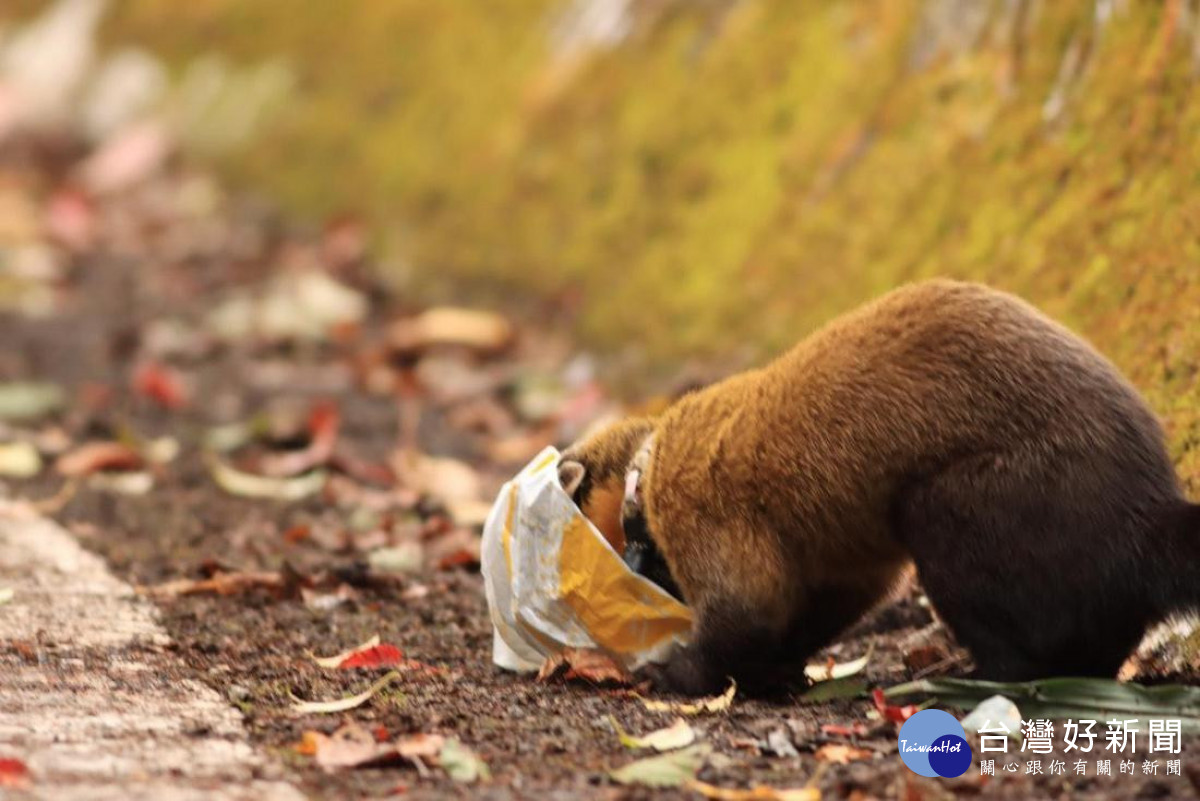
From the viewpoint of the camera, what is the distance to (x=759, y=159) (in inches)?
312

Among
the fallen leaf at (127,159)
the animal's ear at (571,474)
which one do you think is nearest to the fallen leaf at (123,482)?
the animal's ear at (571,474)

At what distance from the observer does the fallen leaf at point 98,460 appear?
675cm

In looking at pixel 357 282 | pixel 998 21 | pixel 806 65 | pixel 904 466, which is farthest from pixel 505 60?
pixel 904 466

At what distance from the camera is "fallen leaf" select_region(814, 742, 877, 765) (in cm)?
346

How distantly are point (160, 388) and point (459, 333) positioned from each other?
62.9 inches

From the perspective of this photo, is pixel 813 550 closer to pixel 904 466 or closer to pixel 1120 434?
pixel 904 466

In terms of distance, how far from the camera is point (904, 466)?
3.98 metres

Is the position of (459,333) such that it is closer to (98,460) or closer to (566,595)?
(98,460)

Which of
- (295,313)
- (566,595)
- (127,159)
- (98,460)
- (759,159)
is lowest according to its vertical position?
(566,595)

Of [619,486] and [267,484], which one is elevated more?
[619,486]

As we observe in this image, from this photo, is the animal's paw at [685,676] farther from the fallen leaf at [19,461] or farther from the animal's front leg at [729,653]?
the fallen leaf at [19,461]

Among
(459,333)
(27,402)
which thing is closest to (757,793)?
(27,402)

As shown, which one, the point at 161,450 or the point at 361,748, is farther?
the point at 161,450

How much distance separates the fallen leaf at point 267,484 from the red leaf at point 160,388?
1276 millimetres
